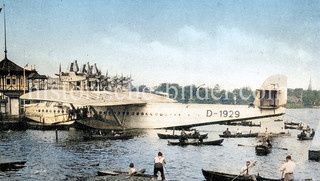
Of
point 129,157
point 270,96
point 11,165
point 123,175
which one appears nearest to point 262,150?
point 129,157

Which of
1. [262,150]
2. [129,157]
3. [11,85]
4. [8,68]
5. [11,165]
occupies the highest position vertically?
[8,68]

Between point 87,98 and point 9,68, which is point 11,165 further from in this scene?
point 9,68

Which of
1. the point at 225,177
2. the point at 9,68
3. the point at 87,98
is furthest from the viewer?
the point at 9,68

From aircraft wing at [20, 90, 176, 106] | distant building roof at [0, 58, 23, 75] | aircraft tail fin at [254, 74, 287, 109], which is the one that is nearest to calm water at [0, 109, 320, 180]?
aircraft wing at [20, 90, 176, 106]

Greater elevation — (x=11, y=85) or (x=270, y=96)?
(x=11, y=85)

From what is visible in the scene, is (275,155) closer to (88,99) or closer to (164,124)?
(164,124)

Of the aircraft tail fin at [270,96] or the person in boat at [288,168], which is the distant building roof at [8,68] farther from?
the person in boat at [288,168]

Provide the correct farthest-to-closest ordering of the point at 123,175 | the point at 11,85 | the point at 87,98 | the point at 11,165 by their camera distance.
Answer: the point at 11,85 < the point at 87,98 < the point at 11,165 < the point at 123,175

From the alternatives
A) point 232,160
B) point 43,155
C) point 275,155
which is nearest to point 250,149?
point 275,155
